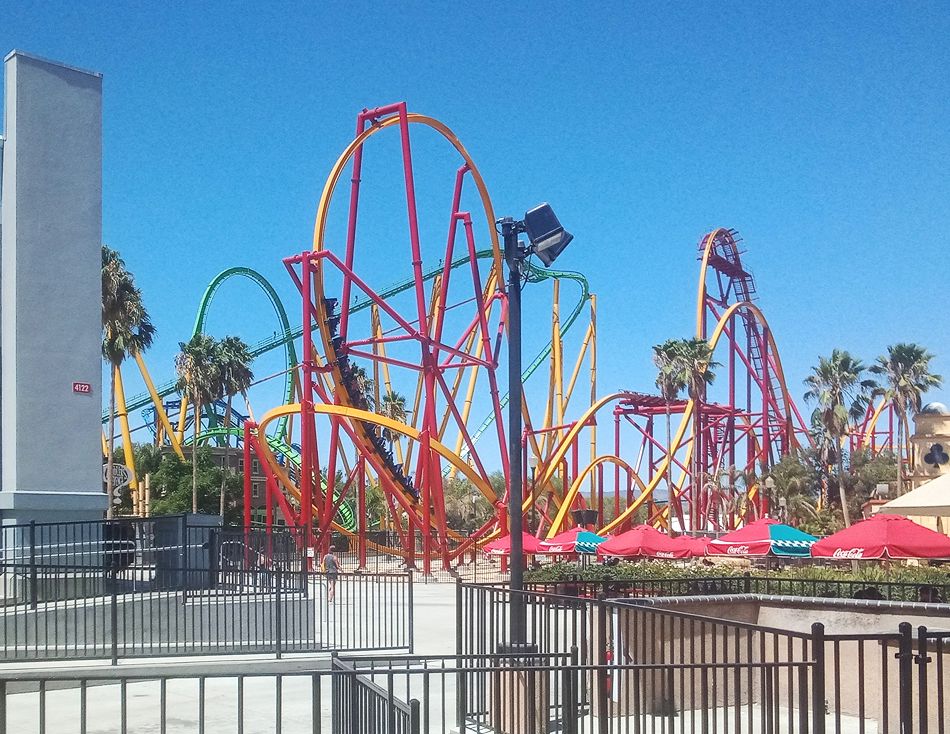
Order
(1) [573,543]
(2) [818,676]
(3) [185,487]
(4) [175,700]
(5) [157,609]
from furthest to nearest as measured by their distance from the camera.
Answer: (3) [185,487] < (1) [573,543] < (5) [157,609] < (4) [175,700] < (2) [818,676]

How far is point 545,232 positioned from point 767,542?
557 inches

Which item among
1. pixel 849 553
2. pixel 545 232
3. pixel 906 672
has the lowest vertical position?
pixel 849 553

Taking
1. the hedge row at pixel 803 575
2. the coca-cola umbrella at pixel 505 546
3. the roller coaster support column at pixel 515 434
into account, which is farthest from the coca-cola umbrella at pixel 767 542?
the roller coaster support column at pixel 515 434

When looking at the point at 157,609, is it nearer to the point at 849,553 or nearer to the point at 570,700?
the point at 570,700

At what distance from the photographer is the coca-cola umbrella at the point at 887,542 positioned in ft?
49.4

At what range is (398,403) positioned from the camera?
66.2m

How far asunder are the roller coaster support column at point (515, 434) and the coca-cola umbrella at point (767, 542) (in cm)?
1302

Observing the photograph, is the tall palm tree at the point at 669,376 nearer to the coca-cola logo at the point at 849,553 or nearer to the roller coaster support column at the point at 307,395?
the roller coaster support column at the point at 307,395

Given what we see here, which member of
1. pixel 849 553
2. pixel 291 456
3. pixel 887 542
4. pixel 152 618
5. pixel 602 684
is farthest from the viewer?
pixel 291 456

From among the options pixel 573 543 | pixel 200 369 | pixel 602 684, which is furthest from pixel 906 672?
pixel 200 369

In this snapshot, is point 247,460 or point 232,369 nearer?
point 247,460

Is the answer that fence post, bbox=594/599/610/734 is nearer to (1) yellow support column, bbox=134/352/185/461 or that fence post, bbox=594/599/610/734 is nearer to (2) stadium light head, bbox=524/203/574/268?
(2) stadium light head, bbox=524/203/574/268

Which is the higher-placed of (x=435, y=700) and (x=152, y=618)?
(x=152, y=618)

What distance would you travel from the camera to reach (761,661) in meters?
5.99
